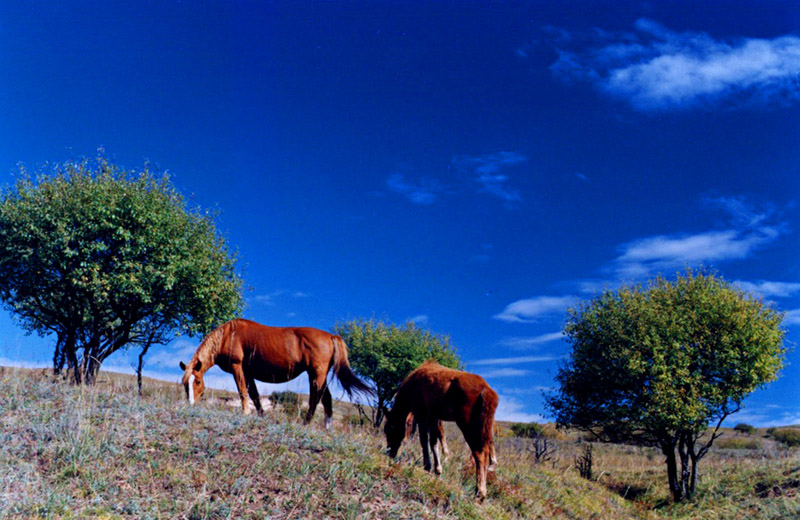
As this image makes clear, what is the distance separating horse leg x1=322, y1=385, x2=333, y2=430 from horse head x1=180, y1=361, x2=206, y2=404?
3538 mm

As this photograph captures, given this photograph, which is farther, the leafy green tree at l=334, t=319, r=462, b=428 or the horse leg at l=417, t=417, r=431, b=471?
the leafy green tree at l=334, t=319, r=462, b=428

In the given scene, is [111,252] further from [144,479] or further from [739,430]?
[739,430]

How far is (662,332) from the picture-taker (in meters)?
29.7

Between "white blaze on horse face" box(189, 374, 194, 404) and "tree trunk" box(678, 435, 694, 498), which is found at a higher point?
"white blaze on horse face" box(189, 374, 194, 404)

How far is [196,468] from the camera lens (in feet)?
31.5

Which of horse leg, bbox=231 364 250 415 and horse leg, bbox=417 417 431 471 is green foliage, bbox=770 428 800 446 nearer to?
horse leg, bbox=417 417 431 471

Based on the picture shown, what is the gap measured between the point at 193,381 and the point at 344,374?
14.0 feet

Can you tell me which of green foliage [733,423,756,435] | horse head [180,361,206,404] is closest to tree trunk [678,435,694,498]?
horse head [180,361,206,404]

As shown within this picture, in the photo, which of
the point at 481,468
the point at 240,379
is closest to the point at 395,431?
the point at 481,468

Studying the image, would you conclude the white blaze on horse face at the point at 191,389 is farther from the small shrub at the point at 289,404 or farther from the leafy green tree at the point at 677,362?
the leafy green tree at the point at 677,362

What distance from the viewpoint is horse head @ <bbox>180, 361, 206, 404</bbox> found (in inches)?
581

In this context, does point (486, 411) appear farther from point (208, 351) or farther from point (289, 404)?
point (289, 404)

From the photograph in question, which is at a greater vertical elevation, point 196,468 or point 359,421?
point 196,468

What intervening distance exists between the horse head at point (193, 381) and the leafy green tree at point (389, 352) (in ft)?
96.5
